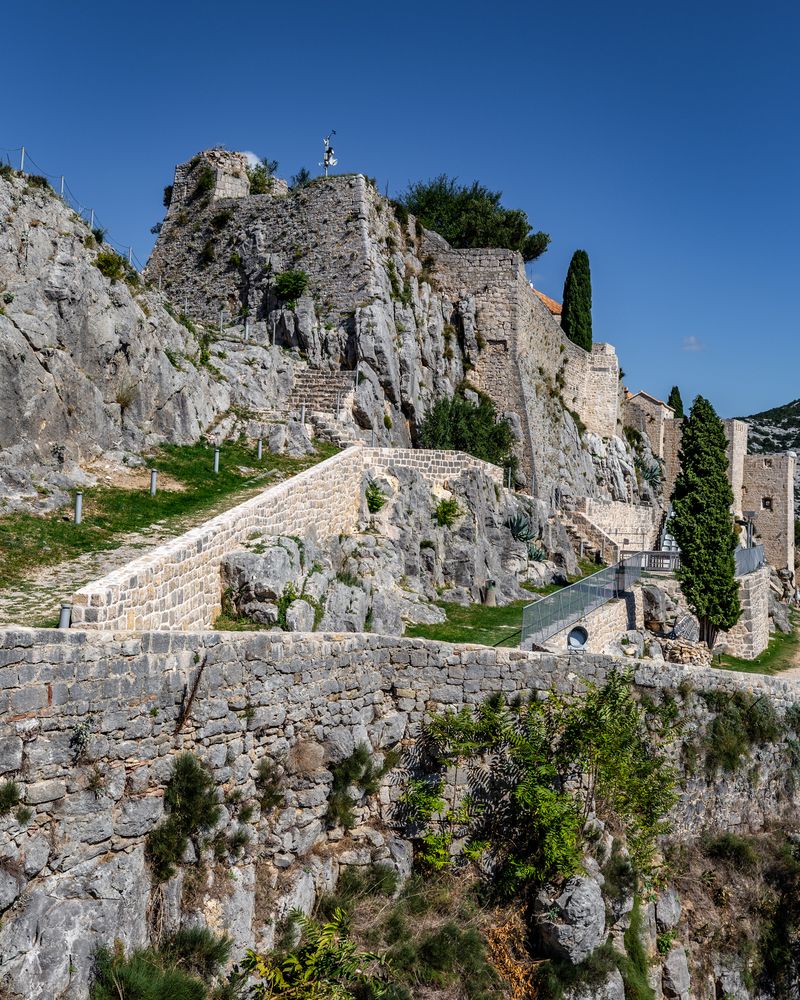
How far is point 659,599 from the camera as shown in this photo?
1006 inches

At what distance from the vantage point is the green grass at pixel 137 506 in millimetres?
Result: 12773

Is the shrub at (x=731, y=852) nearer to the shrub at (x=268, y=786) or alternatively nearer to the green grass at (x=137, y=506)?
the shrub at (x=268, y=786)

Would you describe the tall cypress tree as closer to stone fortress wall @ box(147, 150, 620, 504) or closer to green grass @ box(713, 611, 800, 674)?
green grass @ box(713, 611, 800, 674)

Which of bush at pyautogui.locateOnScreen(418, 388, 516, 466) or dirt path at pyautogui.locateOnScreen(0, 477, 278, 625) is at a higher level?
bush at pyautogui.locateOnScreen(418, 388, 516, 466)

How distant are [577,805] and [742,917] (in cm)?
402

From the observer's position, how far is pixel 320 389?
27.2 metres

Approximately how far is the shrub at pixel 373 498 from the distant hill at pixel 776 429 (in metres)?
90.7

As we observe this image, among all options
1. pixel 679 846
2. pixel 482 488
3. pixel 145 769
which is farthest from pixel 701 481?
pixel 145 769

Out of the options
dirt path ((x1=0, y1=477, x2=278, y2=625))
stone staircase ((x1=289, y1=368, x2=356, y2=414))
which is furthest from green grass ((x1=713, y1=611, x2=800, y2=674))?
dirt path ((x1=0, y1=477, x2=278, y2=625))

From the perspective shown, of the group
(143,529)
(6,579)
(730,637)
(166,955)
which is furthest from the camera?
(730,637)

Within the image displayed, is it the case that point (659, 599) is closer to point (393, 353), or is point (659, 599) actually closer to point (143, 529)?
point (393, 353)

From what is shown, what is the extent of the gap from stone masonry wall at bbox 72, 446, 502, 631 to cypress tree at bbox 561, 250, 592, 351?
27.3 meters

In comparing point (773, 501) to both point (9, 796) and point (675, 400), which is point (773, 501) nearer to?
point (675, 400)

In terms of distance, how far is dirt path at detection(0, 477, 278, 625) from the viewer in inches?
400
